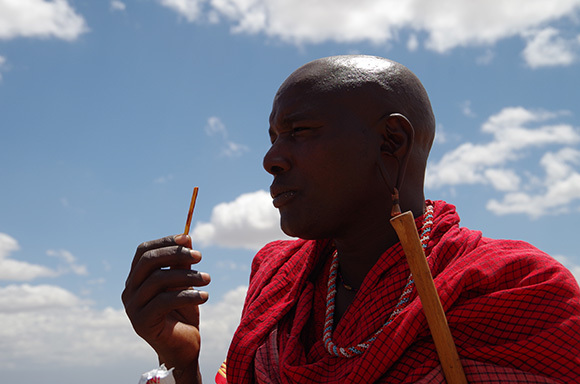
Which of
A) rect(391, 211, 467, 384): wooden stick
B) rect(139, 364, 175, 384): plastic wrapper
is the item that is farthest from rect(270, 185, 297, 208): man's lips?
rect(139, 364, 175, 384): plastic wrapper

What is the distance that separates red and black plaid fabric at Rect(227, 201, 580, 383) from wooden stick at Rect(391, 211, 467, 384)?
8 centimetres

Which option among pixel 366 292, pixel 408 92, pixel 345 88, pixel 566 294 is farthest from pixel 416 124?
pixel 566 294

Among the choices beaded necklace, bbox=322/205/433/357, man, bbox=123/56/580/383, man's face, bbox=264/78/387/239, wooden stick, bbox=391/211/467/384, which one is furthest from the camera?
man's face, bbox=264/78/387/239

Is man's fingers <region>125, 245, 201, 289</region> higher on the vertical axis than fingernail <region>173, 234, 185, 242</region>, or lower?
lower

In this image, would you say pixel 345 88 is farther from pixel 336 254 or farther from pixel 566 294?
pixel 566 294

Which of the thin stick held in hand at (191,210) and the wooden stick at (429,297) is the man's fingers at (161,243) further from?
the wooden stick at (429,297)

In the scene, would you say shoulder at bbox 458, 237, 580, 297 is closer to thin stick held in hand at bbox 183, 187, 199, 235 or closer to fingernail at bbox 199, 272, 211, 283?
fingernail at bbox 199, 272, 211, 283

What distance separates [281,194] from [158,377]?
1.35 metres

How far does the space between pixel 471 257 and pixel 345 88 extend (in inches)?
45.0

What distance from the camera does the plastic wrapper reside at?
12.3 ft

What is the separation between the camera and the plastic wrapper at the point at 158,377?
12.3ft

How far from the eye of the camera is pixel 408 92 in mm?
3619

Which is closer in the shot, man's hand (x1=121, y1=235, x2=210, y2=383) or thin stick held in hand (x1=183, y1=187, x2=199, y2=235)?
man's hand (x1=121, y1=235, x2=210, y2=383)

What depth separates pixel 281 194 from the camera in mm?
3504
